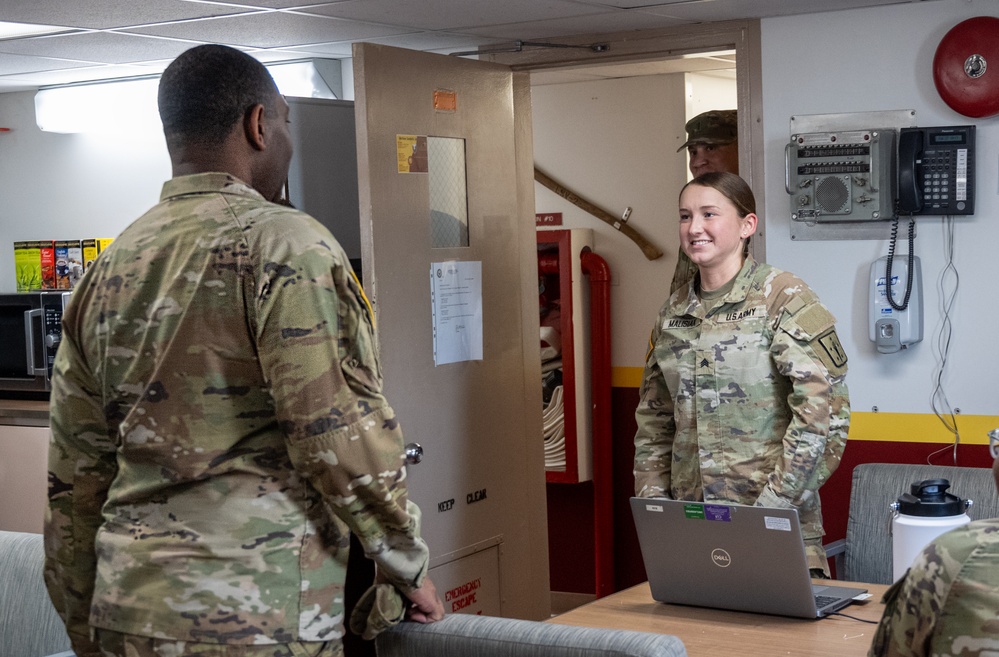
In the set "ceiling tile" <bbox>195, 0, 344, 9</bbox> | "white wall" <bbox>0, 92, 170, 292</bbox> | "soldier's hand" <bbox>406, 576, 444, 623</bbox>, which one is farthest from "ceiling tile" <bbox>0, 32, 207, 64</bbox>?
"soldier's hand" <bbox>406, 576, 444, 623</bbox>

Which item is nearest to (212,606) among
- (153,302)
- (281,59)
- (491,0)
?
(153,302)

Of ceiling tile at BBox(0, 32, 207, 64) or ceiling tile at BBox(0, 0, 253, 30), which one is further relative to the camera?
ceiling tile at BBox(0, 32, 207, 64)

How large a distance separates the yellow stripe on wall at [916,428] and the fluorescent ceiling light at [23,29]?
2.89 meters

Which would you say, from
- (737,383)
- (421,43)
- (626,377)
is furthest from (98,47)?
(737,383)

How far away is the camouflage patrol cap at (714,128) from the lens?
4207 millimetres

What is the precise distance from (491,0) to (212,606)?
2.24 metres

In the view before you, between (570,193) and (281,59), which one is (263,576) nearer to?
(281,59)

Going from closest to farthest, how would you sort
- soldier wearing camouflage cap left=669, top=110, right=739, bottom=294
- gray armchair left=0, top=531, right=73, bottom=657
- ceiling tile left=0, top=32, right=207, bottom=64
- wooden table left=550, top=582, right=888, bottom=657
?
wooden table left=550, top=582, right=888, bottom=657 < gray armchair left=0, top=531, right=73, bottom=657 < ceiling tile left=0, top=32, right=207, bottom=64 < soldier wearing camouflage cap left=669, top=110, right=739, bottom=294

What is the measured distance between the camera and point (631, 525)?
5270mm

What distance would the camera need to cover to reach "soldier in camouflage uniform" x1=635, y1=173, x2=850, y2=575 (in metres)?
2.72

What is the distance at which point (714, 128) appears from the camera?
4.26m

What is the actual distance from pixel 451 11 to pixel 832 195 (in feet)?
4.43

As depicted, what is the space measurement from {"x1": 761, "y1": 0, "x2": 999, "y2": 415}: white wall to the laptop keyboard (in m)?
1.54

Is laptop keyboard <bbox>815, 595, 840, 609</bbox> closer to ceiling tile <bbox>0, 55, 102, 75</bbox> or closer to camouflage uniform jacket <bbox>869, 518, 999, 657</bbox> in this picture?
camouflage uniform jacket <bbox>869, 518, 999, 657</bbox>
